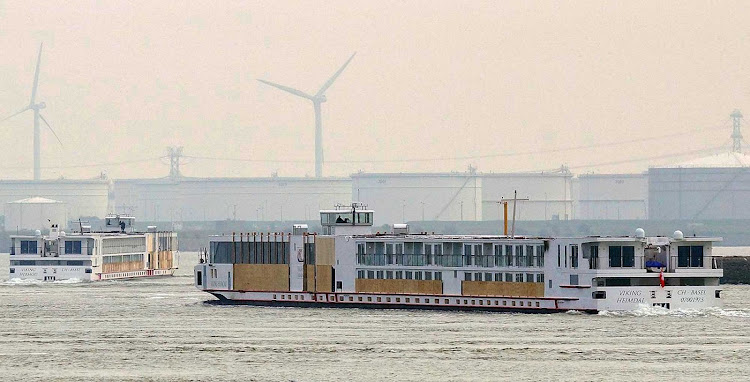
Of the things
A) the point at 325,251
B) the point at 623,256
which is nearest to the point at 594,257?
the point at 623,256

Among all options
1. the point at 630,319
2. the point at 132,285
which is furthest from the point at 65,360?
the point at 132,285

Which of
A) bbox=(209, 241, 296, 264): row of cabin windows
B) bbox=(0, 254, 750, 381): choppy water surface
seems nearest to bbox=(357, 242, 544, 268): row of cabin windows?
bbox=(0, 254, 750, 381): choppy water surface

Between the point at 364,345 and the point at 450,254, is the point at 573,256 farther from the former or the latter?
the point at 364,345

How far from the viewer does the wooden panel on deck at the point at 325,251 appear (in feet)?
463

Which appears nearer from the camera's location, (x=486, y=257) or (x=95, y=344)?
(x=95, y=344)

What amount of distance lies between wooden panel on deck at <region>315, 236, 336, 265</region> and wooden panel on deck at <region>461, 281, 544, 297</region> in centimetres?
1409

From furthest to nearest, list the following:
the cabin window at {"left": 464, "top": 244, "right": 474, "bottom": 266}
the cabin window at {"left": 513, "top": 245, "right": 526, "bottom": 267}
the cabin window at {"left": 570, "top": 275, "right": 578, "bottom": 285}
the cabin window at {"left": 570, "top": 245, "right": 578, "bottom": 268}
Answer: the cabin window at {"left": 464, "top": 244, "right": 474, "bottom": 266} < the cabin window at {"left": 513, "top": 245, "right": 526, "bottom": 267} < the cabin window at {"left": 570, "top": 245, "right": 578, "bottom": 268} < the cabin window at {"left": 570, "top": 275, "right": 578, "bottom": 285}

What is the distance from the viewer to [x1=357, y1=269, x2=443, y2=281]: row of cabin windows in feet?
441

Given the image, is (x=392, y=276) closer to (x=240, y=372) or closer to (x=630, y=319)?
(x=630, y=319)

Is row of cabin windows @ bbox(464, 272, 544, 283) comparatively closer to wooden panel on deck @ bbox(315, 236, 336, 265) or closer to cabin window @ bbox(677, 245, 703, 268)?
cabin window @ bbox(677, 245, 703, 268)

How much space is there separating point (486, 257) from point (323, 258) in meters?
17.1

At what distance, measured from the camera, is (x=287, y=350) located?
100250 mm

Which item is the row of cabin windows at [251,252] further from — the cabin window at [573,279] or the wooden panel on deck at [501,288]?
the cabin window at [573,279]

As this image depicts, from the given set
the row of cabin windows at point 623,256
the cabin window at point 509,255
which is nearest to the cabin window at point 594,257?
the row of cabin windows at point 623,256
